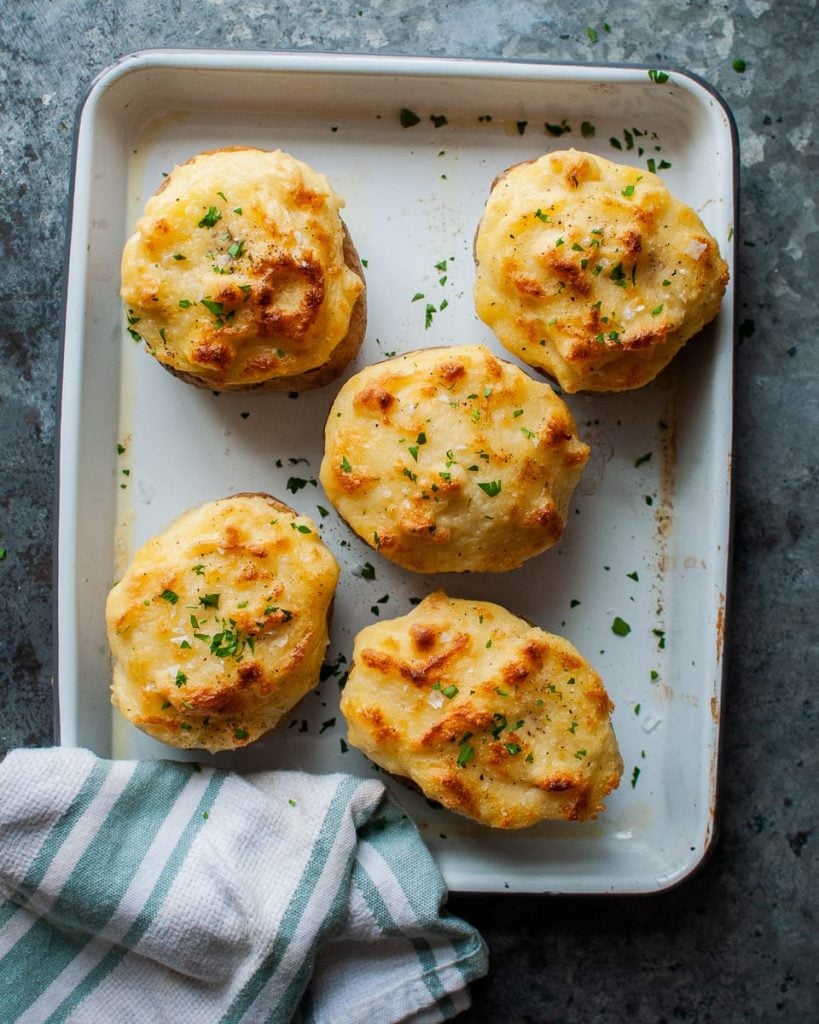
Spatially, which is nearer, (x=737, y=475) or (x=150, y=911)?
(x=150, y=911)

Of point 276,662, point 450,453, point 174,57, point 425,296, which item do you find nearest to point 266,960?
point 276,662

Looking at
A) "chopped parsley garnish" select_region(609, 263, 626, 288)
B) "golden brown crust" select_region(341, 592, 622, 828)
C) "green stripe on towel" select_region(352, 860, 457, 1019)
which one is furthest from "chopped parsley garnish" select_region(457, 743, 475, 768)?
"chopped parsley garnish" select_region(609, 263, 626, 288)

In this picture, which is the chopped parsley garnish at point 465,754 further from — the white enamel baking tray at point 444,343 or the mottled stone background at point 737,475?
the mottled stone background at point 737,475

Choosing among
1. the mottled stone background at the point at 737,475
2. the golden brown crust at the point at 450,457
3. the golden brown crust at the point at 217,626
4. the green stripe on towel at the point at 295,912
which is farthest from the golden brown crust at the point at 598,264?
the green stripe on towel at the point at 295,912

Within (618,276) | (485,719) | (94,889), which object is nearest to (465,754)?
Result: (485,719)

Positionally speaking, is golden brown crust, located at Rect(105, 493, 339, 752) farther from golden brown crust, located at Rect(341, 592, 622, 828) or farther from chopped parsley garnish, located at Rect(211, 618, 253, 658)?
golden brown crust, located at Rect(341, 592, 622, 828)

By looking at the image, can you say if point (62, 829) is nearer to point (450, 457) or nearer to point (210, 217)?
point (450, 457)
